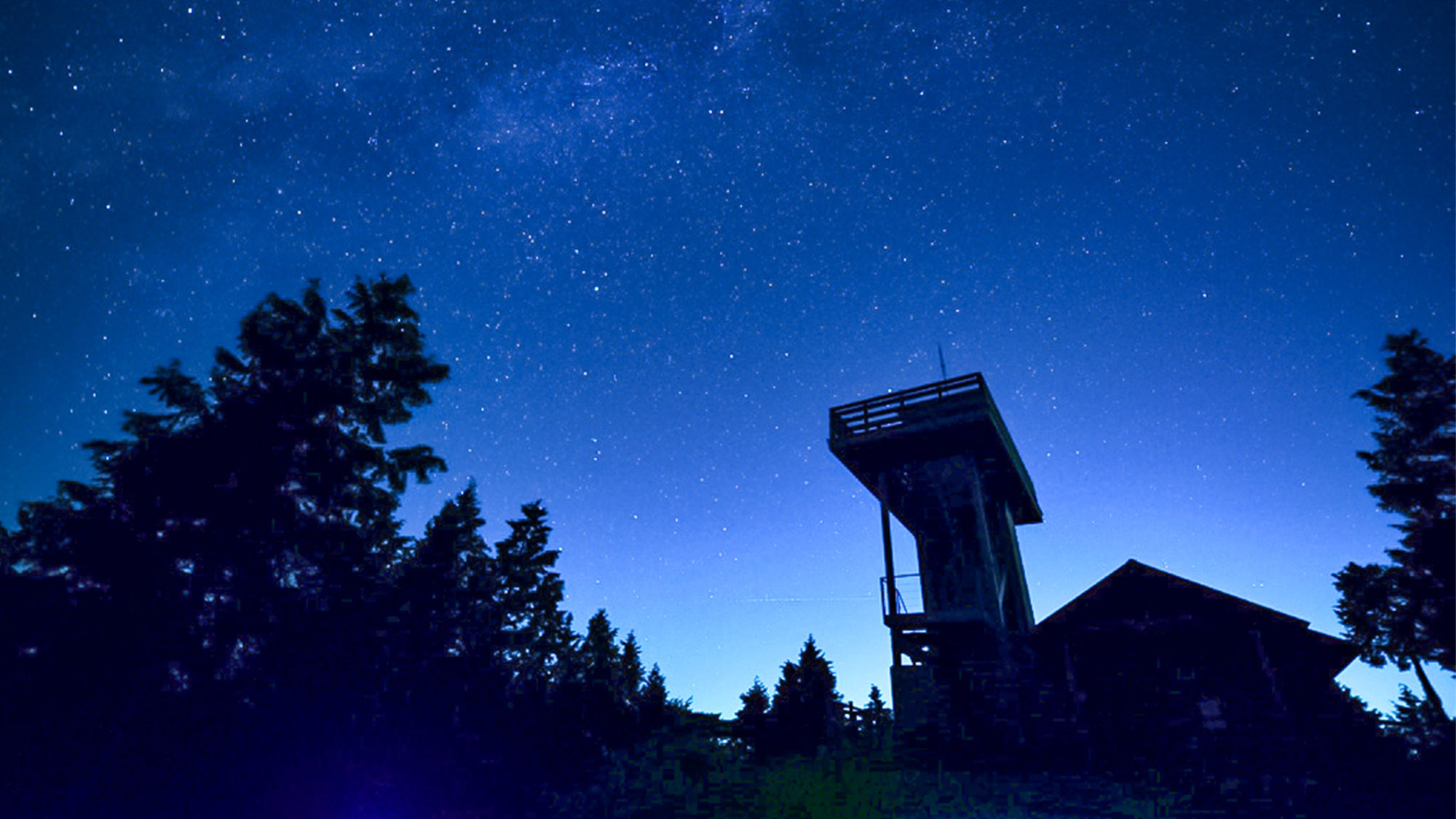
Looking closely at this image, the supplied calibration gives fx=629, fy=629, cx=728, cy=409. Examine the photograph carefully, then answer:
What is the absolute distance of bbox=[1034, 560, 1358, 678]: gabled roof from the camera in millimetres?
15680

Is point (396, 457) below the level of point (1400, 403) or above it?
below

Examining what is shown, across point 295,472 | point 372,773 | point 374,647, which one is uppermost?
point 295,472

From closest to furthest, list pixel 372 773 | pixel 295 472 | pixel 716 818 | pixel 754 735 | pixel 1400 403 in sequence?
1. pixel 372 773
2. pixel 716 818
3. pixel 295 472
4. pixel 754 735
5. pixel 1400 403

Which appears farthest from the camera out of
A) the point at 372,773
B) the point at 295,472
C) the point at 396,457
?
the point at 396,457

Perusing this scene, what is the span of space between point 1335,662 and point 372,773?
21.6m

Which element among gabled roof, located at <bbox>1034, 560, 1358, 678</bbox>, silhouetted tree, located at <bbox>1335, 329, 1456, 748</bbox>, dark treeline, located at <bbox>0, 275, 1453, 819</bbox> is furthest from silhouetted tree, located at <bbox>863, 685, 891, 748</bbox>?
silhouetted tree, located at <bbox>1335, 329, 1456, 748</bbox>


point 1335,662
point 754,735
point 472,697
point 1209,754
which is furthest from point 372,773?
point 1335,662

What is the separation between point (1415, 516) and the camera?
21.9 metres

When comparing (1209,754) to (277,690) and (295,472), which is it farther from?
(295,472)

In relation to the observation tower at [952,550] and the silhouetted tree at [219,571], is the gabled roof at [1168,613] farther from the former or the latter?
the silhouetted tree at [219,571]

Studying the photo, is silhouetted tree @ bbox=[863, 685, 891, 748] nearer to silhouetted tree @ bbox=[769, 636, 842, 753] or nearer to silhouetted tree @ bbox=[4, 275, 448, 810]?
silhouetted tree @ bbox=[769, 636, 842, 753]

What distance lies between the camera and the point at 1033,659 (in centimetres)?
1786

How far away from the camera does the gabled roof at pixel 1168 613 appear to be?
1568 cm

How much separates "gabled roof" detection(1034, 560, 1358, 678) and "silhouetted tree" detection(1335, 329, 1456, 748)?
810 cm
